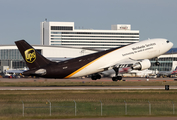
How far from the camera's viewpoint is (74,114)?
107ft

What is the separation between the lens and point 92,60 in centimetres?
6238

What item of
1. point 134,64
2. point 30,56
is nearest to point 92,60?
point 134,64

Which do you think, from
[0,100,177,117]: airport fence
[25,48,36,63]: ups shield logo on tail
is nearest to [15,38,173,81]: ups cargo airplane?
[25,48,36,63]: ups shield logo on tail

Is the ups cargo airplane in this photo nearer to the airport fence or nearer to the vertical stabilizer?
the vertical stabilizer

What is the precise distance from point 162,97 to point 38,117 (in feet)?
77.2

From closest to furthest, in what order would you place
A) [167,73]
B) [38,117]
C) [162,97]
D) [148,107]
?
[38,117] < [148,107] < [162,97] < [167,73]

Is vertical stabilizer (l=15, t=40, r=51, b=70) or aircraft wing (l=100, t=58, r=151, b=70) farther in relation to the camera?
aircraft wing (l=100, t=58, r=151, b=70)

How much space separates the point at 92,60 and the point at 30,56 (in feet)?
40.7

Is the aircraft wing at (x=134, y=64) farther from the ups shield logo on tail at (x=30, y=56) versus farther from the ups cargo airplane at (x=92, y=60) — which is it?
the ups shield logo on tail at (x=30, y=56)

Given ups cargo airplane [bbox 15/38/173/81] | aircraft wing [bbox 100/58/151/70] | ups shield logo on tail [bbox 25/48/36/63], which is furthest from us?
aircraft wing [bbox 100/58/151/70]

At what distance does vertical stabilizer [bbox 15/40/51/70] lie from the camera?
58.2 metres

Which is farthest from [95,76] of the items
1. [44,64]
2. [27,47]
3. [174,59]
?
[174,59]

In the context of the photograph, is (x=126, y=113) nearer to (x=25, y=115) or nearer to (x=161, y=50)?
(x=25, y=115)

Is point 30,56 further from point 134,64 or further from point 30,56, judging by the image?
point 134,64
